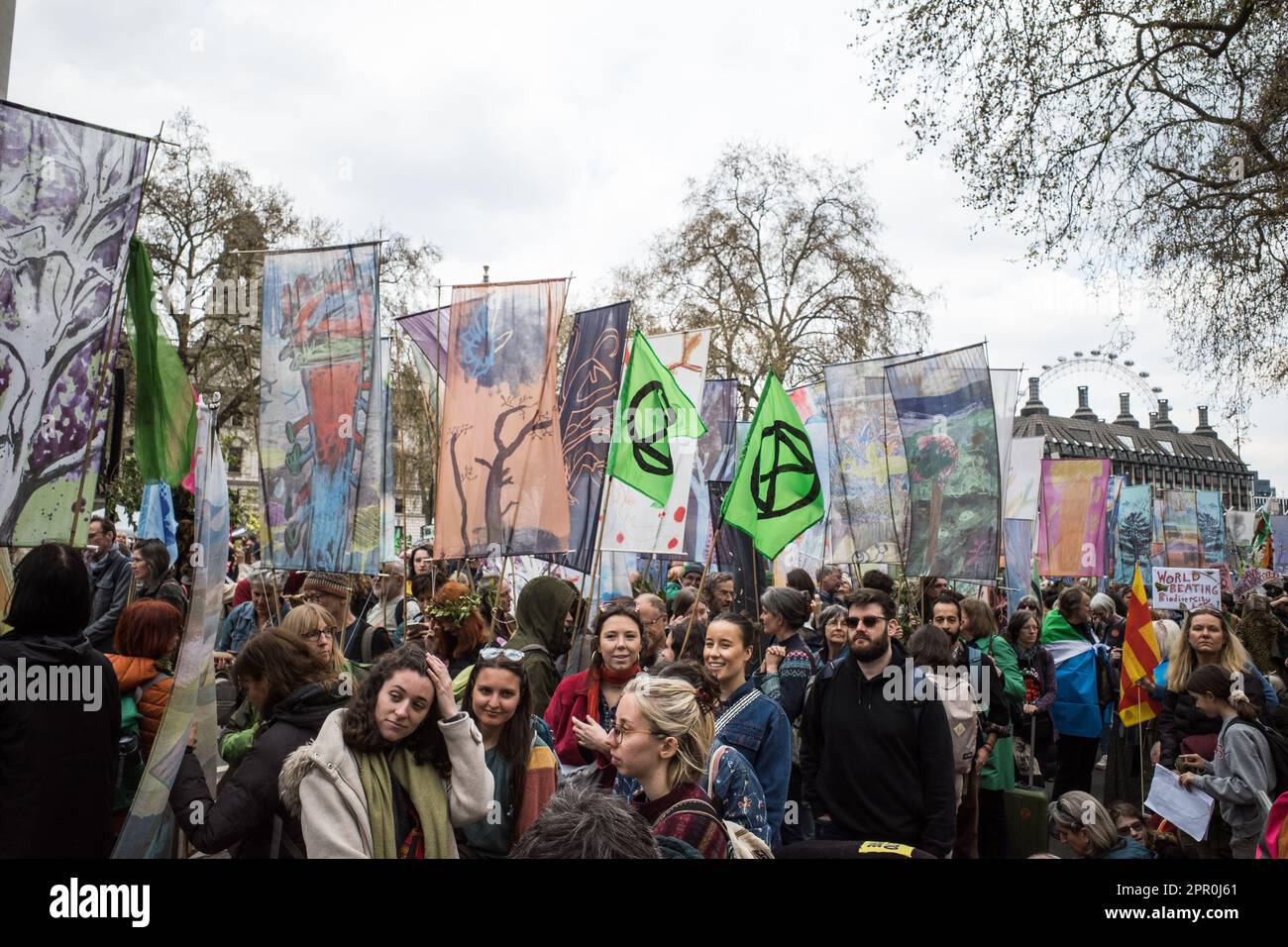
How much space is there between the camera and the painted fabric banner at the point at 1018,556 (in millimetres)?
13953

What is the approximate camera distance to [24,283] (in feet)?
14.1

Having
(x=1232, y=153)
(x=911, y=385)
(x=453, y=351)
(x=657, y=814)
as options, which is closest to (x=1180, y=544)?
(x=1232, y=153)

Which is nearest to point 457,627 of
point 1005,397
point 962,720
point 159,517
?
point 962,720

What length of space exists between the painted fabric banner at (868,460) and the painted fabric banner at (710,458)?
2.73m

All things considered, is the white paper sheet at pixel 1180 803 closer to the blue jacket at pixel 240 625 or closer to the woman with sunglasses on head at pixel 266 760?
the woman with sunglasses on head at pixel 266 760

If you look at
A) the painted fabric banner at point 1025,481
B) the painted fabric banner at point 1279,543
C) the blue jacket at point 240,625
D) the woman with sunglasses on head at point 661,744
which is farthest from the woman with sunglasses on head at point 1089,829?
the painted fabric banner at point 1279,543

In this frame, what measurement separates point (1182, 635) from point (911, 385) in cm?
271

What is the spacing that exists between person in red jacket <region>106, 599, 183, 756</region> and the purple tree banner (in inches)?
191

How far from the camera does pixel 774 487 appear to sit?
24.7 feet

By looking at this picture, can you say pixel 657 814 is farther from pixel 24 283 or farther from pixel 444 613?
pixel 24 283

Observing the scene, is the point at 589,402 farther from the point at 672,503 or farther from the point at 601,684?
the point at 601,684

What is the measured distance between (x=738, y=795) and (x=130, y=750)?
233cm

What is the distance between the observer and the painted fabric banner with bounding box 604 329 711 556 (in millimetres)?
8562

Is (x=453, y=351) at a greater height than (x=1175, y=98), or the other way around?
(x=1175, y=98)
